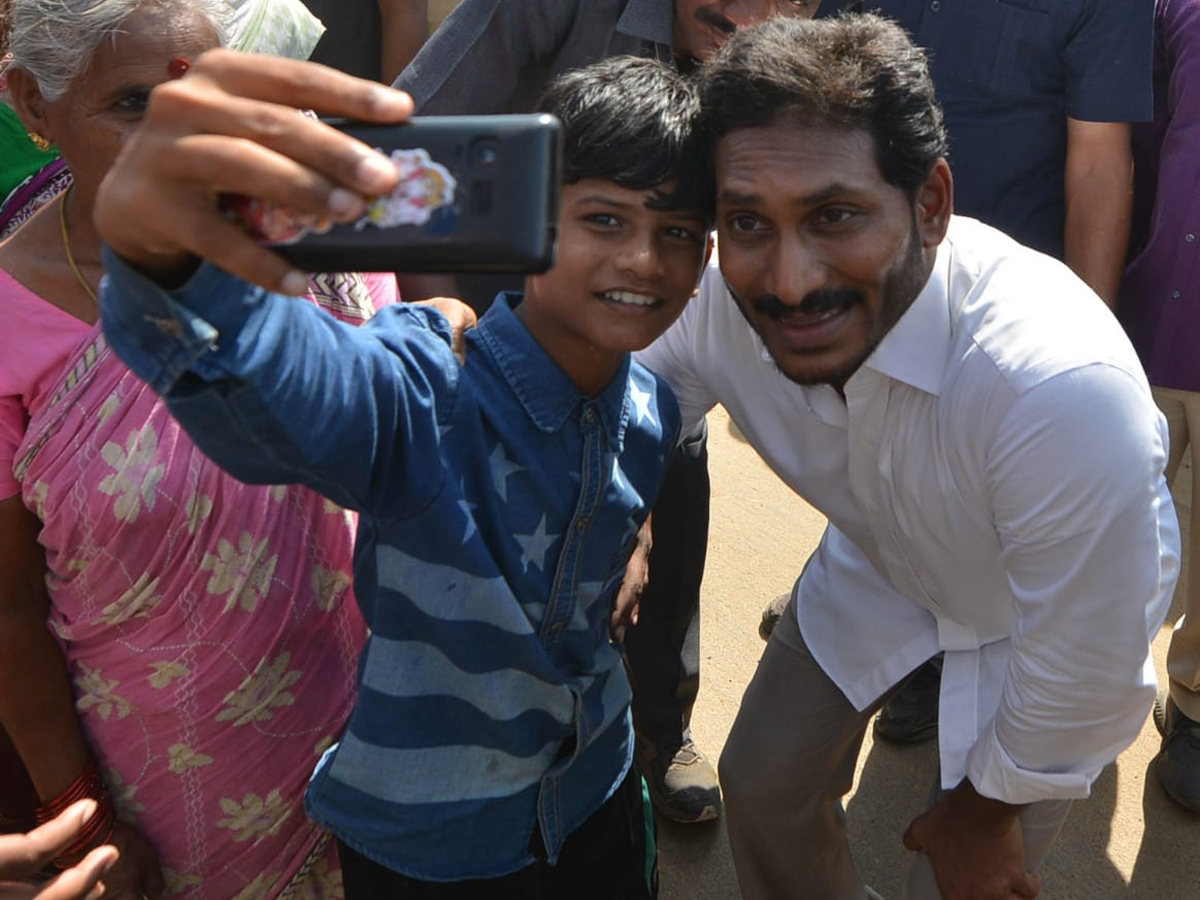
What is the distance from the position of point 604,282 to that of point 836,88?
1.52 ft

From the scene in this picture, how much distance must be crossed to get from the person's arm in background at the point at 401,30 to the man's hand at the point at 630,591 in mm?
1794

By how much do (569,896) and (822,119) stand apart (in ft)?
3.94

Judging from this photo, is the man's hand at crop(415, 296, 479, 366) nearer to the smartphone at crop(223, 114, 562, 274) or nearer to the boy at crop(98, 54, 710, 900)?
the boy at crop(98, 54, 710, 900)

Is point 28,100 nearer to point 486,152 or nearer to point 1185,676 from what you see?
point 486,152

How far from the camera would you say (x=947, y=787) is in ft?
6.51

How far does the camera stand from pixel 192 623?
5.57ft

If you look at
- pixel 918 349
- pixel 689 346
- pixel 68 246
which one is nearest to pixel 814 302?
pixel 918 349

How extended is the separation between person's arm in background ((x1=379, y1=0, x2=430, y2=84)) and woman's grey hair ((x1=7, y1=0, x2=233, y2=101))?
1.66 m

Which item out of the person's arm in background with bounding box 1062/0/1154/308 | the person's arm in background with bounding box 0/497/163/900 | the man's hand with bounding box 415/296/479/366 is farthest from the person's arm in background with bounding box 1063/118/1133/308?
the person's arm in background with bounding box 0/497/163/900

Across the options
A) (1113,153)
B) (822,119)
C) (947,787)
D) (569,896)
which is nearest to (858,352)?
(822,119)

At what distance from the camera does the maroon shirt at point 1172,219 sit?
2568 mm

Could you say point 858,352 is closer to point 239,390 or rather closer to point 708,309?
point 708,309

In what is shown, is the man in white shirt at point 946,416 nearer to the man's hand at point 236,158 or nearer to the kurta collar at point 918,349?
the kurta collar at point 918,349

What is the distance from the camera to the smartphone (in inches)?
37.3
